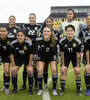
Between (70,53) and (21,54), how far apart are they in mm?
1298

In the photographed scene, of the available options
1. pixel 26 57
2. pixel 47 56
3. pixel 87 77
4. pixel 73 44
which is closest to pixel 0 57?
pixel 26 57

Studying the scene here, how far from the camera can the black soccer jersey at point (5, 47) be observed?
5992 millimetres

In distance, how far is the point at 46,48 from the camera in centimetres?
592

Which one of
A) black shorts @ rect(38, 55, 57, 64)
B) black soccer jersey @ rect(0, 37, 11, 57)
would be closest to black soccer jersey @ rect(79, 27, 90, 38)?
black shorts @ rect(38, 55, 57, 64)

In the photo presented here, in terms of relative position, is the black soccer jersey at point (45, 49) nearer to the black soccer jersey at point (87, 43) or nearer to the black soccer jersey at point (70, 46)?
the black soccer jersey at point (70, 46)

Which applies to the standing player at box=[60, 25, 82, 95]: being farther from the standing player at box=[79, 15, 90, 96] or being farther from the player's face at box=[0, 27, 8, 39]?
the player's face at box=[0, 27, 8, 39]

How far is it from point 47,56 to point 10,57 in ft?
3.27

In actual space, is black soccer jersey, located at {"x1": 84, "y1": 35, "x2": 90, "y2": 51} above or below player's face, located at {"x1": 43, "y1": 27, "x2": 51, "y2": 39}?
below

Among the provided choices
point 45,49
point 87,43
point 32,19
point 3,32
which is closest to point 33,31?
point 32,19

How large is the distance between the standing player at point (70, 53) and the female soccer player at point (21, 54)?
31.9 inches

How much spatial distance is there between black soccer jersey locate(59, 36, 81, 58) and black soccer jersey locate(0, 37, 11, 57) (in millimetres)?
1444

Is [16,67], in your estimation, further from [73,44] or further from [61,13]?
[61,13]

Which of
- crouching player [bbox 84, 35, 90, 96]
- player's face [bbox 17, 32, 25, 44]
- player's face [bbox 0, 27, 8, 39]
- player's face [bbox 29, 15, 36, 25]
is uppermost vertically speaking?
player's face [bbox 29, 15, 36, 25]

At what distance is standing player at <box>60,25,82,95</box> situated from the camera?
18.6 feet
